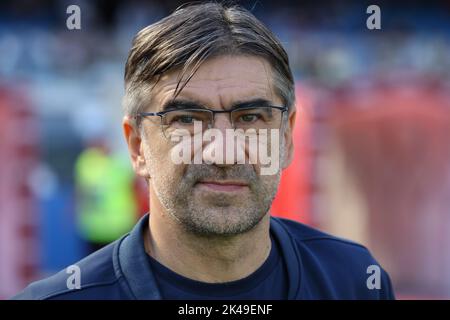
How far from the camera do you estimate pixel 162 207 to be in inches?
97.0

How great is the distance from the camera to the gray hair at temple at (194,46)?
2.41 meters

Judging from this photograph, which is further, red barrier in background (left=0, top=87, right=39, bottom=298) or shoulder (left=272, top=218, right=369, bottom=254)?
red barrier in background (left=0, top=87, right=39, bottom=298)

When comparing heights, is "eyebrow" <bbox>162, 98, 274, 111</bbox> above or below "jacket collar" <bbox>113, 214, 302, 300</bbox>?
above

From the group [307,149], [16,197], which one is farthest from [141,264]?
[16,197]

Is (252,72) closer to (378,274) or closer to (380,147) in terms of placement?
(378,274)

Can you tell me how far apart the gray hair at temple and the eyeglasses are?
0.08 metres

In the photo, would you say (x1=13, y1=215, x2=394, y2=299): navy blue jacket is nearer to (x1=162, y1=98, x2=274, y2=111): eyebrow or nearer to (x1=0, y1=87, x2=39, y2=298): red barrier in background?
(x1=162, y1=98, x2=274, y2=111): eyebrow

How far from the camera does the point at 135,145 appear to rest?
262cm

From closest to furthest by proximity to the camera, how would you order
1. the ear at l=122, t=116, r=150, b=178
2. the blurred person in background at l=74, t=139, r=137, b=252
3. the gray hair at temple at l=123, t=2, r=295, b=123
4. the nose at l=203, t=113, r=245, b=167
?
the nose at l=203, t=113, r=245, b=167, the gray hair at temple at l=123, t=2, r=295, b=123, the ear at l=122, t=116, r=150, b=178, the blurred person in background at l=74, t=139, r=137, b=252

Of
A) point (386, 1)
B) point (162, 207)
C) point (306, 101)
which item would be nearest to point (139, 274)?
point (162, 207)

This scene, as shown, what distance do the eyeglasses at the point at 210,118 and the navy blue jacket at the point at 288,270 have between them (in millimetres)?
387

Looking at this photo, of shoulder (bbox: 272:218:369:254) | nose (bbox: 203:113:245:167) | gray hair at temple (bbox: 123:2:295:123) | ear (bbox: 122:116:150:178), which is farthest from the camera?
shoulder (bbox: 272:218:369:254)

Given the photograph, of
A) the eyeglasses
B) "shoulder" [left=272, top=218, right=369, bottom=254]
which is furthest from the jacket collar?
the eyeglasses

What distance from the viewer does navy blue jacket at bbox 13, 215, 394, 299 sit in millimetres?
2396
